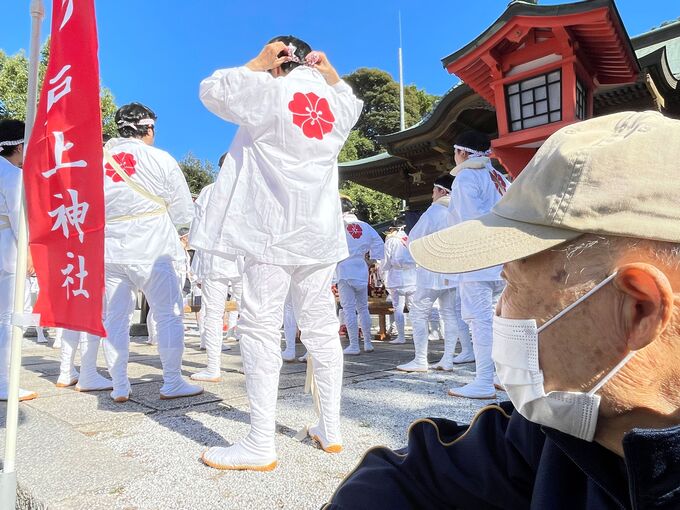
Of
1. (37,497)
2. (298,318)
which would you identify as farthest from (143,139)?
(37,497)

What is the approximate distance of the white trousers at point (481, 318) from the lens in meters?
3.66

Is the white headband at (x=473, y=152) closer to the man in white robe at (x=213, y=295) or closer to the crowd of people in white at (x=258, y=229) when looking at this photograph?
the crowd of people in white at (x=258, y=229)

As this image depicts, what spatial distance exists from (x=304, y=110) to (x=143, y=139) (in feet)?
6.23

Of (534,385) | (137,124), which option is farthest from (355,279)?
(534,385)

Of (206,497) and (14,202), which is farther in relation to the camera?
(14,202)

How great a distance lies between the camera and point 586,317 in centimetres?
79

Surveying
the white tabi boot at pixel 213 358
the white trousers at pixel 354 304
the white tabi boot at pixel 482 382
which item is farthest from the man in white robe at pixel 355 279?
the white tabi boot at pixel 482 382

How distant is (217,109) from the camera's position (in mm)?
2334

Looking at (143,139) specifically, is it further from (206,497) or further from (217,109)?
(206,497)

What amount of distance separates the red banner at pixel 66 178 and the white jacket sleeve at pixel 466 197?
2655mm

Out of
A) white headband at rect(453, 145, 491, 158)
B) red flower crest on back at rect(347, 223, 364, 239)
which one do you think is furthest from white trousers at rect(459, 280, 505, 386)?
red flower crest on back at rect(347, 223, 364, 239)

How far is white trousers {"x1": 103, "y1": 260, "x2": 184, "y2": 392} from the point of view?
3.46m

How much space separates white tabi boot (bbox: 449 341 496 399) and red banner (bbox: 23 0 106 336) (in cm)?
259

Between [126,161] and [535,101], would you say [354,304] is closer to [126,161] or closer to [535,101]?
[535,101]
